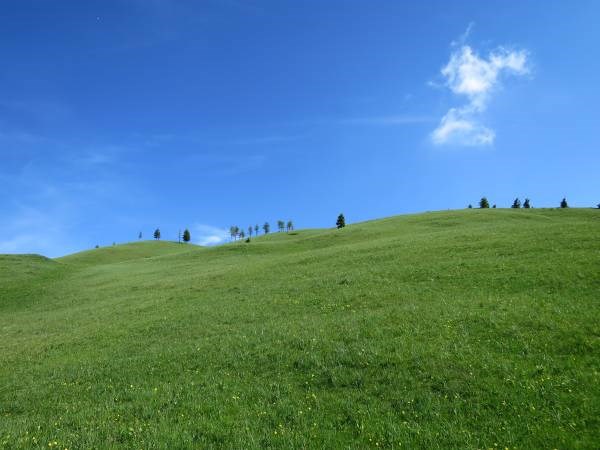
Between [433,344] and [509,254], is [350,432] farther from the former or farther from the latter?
[509,254]

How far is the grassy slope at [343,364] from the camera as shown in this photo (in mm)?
10250

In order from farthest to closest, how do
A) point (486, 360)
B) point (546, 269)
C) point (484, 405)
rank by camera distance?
point (546, 269), point (486, 360), point (484, 405)

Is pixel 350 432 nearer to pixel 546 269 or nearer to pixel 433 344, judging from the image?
pixel 433 344

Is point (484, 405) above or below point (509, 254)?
below

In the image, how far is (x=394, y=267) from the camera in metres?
32.1

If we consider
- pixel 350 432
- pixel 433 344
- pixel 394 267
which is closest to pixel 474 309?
pixel 433 344

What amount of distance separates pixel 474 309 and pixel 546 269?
8.87m

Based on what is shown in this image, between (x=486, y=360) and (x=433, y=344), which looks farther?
(x=433, y=344)

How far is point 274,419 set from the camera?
1099 cm

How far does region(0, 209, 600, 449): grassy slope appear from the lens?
10.2m

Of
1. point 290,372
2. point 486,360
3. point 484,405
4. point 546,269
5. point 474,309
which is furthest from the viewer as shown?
point 546,269

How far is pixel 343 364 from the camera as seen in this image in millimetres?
14422

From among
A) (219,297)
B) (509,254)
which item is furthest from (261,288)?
(509,254)

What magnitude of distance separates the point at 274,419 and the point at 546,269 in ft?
67.9
